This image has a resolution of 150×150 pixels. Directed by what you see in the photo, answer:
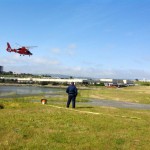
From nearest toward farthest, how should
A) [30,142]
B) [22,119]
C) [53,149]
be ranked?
[53,149], [30,142], [22,119]

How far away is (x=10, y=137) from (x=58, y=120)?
5.25 meters

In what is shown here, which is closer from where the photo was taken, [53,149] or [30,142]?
[53,149]

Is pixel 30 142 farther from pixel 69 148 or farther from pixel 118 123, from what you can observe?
pixel 118 123

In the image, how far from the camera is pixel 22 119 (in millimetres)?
18016

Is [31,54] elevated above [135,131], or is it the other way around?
[31,54]

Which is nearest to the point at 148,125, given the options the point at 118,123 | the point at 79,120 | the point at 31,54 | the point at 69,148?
the point at 118,123

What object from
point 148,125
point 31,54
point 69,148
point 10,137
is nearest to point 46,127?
point 10,137

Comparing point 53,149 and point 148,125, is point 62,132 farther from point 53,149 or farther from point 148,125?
point 148,125

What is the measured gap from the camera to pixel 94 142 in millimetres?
13438

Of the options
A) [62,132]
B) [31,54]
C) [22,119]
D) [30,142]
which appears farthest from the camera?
[31,54]

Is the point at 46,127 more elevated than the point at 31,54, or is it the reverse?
the point at 31,54

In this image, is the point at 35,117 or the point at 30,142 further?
the point at 35,117

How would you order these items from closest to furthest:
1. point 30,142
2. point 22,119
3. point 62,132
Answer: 1. point 30,142
2. point 62,132
3. point 22,119

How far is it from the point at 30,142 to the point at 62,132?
8.42 feet
